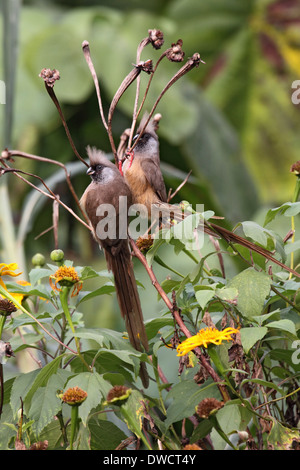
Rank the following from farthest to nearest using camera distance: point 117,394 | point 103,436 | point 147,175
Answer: point 147,175, point 103,436, point 117,394

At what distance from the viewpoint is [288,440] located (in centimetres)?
58

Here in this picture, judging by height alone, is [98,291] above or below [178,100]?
below

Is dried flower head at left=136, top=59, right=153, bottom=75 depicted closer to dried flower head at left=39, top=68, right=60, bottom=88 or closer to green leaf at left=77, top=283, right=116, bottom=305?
dried flower head at left=39, top=68, right=60, bottom=88

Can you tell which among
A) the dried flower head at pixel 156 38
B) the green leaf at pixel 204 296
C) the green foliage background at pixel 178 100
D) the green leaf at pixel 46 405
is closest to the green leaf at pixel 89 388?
the green leaf at pixel 46 405

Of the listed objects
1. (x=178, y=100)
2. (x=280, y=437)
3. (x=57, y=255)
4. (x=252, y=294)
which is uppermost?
(x=178, y=100)

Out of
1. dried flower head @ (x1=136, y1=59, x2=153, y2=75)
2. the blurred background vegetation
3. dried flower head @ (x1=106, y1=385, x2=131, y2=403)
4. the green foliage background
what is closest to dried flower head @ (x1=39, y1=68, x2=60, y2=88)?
dried flower head @ (x1=136, y1=59, x2=153, y2=75)

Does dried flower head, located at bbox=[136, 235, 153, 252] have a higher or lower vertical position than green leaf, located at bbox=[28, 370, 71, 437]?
higher

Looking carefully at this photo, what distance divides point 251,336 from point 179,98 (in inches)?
77.5

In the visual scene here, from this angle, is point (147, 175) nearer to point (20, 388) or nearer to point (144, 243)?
point (144, 243)

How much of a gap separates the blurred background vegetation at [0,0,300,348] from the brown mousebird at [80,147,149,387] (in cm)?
119

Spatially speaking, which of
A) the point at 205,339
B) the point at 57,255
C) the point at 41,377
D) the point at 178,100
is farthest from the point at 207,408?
the point at 178,100

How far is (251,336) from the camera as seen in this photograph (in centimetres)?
60

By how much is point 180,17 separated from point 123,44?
0.48 metres

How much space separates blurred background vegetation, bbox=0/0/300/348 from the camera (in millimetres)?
2432
